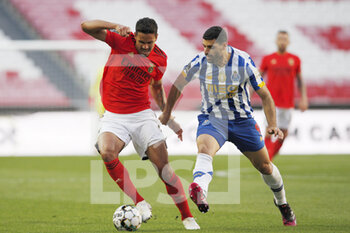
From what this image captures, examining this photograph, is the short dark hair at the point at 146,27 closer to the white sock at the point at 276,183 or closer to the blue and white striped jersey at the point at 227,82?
the blue and white striped jersey at the point at 227,82

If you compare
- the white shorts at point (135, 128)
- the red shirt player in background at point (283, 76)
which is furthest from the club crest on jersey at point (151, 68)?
the red shirt player in background at point (283, 76)

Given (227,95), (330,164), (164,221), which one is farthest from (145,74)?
(330,164)

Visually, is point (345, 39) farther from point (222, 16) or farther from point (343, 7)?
point (222, 16)

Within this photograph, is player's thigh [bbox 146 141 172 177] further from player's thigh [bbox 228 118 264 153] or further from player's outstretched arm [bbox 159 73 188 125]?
player's thigh [bbox 228 118 264 153]

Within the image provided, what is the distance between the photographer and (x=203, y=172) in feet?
18.2

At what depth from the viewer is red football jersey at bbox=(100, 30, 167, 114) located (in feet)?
20.4

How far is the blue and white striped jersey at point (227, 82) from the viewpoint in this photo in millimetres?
6098

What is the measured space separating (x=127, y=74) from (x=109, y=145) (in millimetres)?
735

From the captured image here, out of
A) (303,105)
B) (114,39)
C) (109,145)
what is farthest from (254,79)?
(303,105)

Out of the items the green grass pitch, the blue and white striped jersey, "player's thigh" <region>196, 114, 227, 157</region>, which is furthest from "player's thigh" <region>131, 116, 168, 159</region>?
the green grass pitch

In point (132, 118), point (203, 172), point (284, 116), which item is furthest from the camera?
point (284, 116)

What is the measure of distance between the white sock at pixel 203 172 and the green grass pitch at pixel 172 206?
0.69 metres

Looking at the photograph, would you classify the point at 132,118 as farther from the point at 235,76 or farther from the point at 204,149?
the point at 235,76

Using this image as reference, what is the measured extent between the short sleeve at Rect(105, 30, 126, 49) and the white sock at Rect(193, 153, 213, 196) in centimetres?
137
